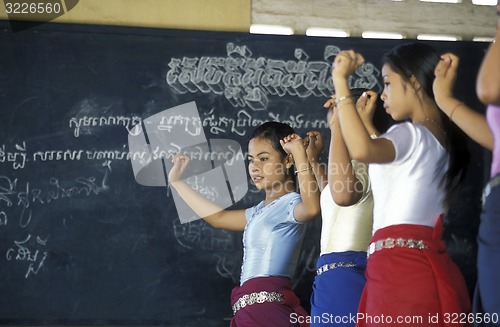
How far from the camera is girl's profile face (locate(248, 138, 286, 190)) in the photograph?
267cm

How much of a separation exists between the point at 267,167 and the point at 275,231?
0.26 meters

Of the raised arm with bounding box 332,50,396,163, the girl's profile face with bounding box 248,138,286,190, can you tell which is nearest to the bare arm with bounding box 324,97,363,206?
the raised arm with bounding box 332,50,396,163

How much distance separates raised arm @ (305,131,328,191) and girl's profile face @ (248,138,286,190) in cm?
18

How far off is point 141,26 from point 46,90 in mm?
619

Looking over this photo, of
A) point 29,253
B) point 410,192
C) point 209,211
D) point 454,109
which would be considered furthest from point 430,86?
point 29,253

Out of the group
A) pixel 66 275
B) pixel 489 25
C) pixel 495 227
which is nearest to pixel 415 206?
pixel 495 227

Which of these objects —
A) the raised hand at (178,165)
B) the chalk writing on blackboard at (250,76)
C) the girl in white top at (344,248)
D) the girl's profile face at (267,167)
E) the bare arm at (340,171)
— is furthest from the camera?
the chalk writing on blackboard at (250,76)

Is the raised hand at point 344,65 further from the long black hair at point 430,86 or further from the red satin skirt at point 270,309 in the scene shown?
the red satin skirt at point 270,309

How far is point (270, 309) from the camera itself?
244 cm

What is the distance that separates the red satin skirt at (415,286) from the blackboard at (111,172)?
89.7 inches

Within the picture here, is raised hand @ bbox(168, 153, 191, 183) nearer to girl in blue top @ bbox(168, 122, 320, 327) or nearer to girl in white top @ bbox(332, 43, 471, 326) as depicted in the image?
girl in blue top @ bbox(168, 122, 320, 327)

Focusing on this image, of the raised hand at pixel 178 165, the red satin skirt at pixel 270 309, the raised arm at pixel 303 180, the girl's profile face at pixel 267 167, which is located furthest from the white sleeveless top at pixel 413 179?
the raised hand at pixel 178 165

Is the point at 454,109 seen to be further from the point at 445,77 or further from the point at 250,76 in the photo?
the point at 250,76

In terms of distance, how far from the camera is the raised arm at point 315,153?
7.86ft
